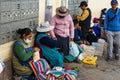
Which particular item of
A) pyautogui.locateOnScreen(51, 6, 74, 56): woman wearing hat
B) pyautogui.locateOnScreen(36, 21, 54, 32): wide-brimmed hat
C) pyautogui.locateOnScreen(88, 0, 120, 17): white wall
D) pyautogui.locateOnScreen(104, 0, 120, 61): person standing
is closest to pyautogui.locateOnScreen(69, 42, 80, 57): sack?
pyautogui.locateOnScreen(51, 6, 74, 56): woman wearing hat

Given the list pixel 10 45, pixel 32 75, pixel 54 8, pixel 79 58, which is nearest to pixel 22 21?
pixel 10 45

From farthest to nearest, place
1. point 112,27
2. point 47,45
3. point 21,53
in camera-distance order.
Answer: point 112,27
point 47,45
point 21,53

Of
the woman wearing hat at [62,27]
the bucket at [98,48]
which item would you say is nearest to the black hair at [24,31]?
the woman wearing hat at [62,27]

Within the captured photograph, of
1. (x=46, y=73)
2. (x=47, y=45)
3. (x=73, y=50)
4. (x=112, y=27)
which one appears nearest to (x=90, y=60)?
(x=73, y=50)

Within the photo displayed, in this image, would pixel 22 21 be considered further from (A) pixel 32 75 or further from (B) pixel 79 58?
(B) pixel 79 58

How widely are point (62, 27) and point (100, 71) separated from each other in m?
1.45

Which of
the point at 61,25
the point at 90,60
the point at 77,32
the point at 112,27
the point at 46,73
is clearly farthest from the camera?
the point at 77,32

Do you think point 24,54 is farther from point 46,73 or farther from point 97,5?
point 97,5

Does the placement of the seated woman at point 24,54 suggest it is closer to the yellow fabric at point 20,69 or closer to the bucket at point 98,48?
the yellow fabric at point 20,69

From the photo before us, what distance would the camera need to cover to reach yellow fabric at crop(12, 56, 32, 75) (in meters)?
5.77

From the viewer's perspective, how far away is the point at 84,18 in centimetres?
891

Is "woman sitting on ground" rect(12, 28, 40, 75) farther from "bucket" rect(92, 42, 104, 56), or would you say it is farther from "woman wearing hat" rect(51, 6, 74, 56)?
"bucket" rect(92, 42, 104, 56)

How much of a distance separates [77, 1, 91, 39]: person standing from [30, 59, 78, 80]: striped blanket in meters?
3.09

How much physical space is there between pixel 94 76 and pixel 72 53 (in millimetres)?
1314
